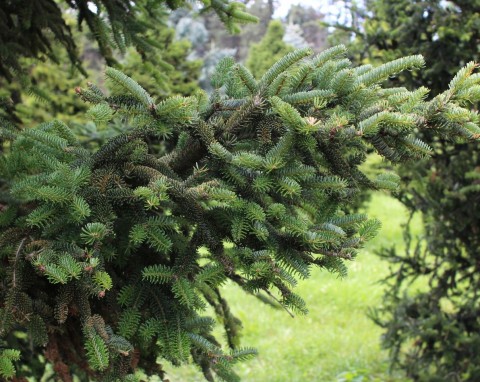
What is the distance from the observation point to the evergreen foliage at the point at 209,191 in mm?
1691

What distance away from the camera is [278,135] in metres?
1.85

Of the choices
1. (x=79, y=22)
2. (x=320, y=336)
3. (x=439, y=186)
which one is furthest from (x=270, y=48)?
(x=79, y=22)

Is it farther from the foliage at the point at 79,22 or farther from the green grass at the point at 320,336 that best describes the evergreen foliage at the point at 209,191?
the green grass at the point at 320,336

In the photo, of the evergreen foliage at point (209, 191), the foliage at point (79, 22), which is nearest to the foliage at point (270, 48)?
the foliage at point (79, 22)

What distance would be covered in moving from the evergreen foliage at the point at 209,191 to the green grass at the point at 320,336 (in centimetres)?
358

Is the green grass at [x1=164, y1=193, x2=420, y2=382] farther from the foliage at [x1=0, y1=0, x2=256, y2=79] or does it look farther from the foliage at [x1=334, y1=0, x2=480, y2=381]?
the foliage at [x1=0, y1=0, x2=256, y2=79]

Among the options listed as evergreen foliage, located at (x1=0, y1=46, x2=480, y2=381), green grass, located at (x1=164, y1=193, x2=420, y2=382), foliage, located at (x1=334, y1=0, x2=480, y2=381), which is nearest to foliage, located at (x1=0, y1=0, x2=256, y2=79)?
evergreen foliage, located at (x1=0, y1=46, x2=480, y2=381)

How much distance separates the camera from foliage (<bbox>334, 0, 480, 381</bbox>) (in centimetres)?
494

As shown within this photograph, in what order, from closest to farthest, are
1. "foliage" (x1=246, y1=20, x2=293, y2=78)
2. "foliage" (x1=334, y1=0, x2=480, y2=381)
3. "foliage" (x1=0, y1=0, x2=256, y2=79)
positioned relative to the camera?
"foliage" (x1=0, y1=0, x2=256, y2=79) → "foliage" (x1=334, y1=0, x2=480, y2=381) → "foliage" (x1=246, y1=20, x2=293, y2=78)

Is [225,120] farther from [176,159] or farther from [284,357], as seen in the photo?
[284,357]

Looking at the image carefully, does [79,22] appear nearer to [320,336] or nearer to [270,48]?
[320,336]

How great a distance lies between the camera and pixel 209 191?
168 centimetres

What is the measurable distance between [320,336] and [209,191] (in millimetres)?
6426

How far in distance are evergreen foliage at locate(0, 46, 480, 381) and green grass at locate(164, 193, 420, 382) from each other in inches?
141
